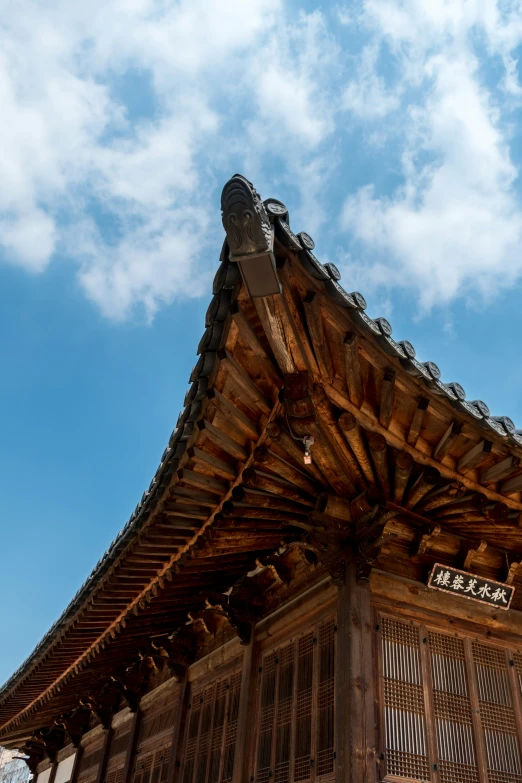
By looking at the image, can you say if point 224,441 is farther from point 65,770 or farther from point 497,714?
point 65,770

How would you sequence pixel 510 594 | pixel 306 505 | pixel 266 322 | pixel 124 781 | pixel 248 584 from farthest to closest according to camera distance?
pixel 124 781 < pixel 248 584 < pixel 510 594 < pixel 306 505 < pixel 266 322

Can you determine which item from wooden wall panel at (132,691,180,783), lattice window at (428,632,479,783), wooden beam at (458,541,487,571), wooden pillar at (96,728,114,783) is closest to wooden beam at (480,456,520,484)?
wooden beam at (458,541,487,571)

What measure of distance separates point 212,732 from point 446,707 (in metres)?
4.00

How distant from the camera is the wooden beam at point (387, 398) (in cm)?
631

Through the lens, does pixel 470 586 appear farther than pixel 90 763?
No

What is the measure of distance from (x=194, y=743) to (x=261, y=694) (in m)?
2.42

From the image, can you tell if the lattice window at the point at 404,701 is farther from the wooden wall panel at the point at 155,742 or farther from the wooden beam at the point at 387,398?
the wooden wall panel at the point at 155,742

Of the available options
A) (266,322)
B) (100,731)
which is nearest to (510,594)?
(266,322)

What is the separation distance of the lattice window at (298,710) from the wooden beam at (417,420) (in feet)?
8.18

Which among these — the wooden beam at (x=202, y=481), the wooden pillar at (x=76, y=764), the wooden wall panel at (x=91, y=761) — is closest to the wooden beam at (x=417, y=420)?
the wooden beam at (x=202, y=481)

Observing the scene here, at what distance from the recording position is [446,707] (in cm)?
761

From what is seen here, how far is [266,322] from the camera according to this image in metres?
5.62

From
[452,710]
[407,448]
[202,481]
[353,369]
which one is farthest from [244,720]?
[353,369]

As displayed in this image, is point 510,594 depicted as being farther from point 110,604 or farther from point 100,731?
point 100,731
